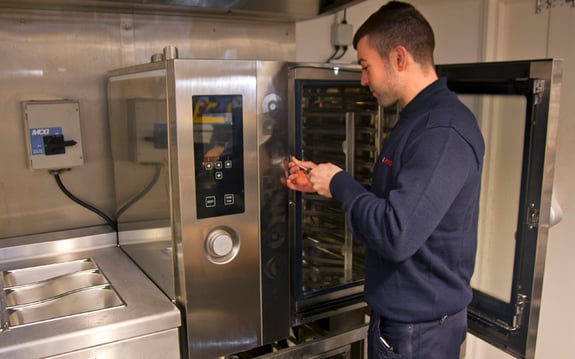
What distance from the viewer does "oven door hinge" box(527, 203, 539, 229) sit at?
4.18ft

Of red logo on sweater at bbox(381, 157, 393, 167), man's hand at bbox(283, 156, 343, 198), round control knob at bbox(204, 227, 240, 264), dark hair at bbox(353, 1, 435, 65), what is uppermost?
dark hair at bbox(353, 1, 435, 65)

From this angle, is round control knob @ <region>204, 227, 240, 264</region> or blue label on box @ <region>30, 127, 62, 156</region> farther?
blue label on box @ <region>30, 127, 62, 156</region>

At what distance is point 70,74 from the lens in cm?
163

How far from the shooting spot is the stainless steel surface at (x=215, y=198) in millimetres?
1152

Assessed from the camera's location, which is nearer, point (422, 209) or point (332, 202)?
point (422, 209)

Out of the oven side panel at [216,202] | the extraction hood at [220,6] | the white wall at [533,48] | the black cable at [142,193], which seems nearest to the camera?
the oven side panel at [216,202]

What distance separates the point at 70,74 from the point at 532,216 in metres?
1.44

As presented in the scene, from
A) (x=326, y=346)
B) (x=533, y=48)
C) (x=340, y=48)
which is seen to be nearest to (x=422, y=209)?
(x=326, y=346)

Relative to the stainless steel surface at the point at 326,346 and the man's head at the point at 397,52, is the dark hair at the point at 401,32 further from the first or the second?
the stainless steel surface at the point at 326,346

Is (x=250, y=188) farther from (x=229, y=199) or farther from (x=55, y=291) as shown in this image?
(x=55, y=291)

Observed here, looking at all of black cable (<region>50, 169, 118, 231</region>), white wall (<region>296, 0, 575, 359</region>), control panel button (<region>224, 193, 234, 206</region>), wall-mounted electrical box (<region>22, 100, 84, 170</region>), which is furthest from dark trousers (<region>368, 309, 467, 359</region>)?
white wall (<region>296, 0, 575, 359</region>)

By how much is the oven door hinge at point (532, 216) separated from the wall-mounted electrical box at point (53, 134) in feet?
4.44

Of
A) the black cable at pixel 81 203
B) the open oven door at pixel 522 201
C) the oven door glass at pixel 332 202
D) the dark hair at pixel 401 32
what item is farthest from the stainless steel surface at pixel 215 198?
the open oven door at pixel 522 201

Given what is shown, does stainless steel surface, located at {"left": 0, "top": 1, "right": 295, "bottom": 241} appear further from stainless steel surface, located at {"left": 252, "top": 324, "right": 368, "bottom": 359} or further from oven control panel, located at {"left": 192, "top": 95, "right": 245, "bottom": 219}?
stainless steel surface, located at {"left": 252, "top": 324, "right": 368, "bottom": 359}
